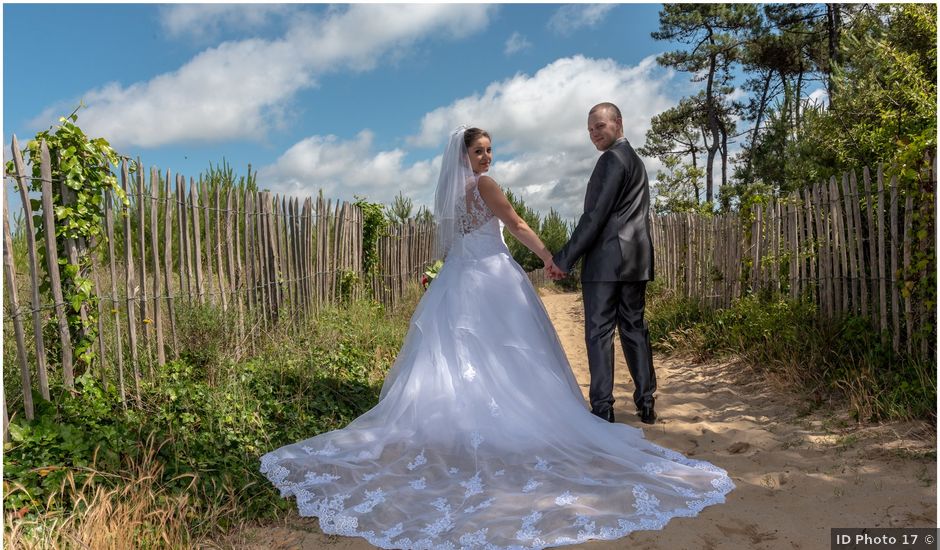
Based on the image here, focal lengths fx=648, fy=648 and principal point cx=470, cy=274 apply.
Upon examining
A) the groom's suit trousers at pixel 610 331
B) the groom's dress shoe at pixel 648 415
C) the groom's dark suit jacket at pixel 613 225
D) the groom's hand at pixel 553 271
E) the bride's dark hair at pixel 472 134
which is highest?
the bride's dark hair at pixel 472 134

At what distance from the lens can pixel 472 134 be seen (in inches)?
166

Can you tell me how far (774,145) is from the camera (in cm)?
1869

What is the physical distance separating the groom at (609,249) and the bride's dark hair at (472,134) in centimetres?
77

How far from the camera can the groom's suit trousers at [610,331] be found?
170 inches

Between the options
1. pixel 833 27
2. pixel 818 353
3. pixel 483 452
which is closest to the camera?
pixel 483 452

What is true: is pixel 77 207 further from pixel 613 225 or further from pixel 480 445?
pixel 613 225

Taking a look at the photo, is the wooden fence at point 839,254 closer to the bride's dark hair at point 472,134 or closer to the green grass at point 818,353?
the green grass at point 818,353

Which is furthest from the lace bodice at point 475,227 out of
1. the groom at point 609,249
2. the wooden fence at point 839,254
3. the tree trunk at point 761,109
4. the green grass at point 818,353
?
the tree trunk at point 761,109

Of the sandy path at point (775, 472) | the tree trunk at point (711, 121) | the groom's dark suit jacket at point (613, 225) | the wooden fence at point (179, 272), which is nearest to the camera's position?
the sandy path at point (775, 472)

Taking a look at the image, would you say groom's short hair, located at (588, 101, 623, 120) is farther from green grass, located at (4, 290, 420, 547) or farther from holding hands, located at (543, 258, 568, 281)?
green grass, located at (4, 290, 420, 547)

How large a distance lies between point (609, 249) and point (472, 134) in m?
1.17

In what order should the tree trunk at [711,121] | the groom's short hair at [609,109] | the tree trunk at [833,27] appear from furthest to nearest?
the tree trunk at [711,121], the tree trunk at [833,27], the groom's short hair at [609,109]

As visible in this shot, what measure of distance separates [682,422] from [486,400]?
1724mm

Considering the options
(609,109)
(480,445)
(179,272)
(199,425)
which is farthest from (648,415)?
(179,272)
